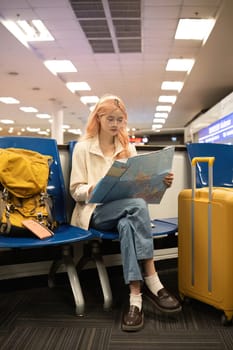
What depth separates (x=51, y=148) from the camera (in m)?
1.88

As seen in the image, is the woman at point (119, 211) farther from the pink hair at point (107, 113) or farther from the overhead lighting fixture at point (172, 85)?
the overhead lighting fixture at point (172, 85)

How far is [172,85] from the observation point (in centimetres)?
805

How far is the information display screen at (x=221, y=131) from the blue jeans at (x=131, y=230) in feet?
14.8

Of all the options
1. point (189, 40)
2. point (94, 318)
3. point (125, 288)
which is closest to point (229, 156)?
point (125, 288)

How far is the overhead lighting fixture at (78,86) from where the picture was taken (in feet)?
25.9

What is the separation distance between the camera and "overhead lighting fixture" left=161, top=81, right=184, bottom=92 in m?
→ 7.77

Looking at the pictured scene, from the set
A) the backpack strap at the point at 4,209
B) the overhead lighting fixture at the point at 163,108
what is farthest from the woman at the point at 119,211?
the overhead lighting fixture at the point at 163,108

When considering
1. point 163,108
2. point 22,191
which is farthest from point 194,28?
point 163,108

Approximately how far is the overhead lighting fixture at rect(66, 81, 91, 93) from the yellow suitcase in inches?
263

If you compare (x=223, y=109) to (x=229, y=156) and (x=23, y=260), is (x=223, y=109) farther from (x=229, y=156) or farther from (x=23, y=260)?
(x=23, y=260)

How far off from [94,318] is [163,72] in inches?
245

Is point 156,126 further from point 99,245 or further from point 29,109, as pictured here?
point 99,245

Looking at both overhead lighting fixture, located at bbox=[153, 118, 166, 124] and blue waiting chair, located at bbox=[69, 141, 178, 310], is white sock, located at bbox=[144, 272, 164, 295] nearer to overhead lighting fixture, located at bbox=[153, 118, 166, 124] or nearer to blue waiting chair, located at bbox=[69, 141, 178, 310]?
blue waiting chair, located at bbox=[69, 141, 178, 310]

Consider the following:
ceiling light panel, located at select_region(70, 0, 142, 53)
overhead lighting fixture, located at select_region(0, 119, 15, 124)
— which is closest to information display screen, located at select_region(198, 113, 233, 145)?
ceiling light panel, located at select_region(70, 0, 142, 53)
